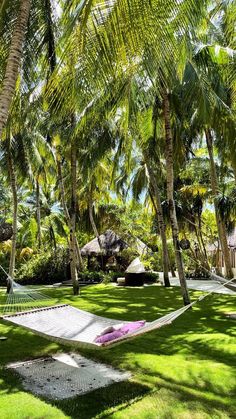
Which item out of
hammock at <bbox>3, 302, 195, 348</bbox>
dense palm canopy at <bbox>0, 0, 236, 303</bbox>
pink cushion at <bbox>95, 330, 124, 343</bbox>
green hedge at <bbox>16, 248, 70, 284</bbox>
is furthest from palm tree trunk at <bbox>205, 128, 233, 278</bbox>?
pink cushion at <bbox>95, 330, 124, 343</bbox>

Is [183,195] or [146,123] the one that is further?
[183,195]

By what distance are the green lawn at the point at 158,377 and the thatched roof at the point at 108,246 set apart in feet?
30.6

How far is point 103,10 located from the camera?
3582 mm

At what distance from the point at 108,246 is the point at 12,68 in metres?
12.9

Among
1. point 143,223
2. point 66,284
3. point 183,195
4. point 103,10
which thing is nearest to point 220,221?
point 183,195

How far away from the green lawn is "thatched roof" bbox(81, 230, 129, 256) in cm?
934

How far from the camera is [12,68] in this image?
357cm

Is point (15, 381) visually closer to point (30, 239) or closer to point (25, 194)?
point (30, 239)

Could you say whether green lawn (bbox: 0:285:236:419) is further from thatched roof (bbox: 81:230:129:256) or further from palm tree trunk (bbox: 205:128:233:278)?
thatched roof (bbox: 81:230:129:256)

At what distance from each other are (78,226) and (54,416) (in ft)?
61.8

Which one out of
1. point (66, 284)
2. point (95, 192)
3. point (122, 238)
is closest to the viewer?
point (66, 284)

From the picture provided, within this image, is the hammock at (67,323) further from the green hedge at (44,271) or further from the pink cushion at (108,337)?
the green hedge at (44,271)

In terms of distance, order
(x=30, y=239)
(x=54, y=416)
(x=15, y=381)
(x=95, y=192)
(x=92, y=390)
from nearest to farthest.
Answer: (x=54, y=416) → (x=92, y=390) → (x=15, y=381) → (x=95, y=192) → (x=30, y=239)

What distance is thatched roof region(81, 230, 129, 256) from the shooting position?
16078mm
